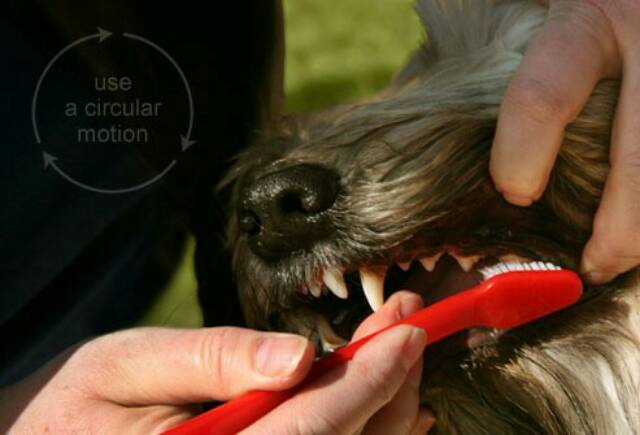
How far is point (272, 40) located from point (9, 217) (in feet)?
3.10

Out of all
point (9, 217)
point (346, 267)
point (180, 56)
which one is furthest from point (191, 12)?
point (346, 267)

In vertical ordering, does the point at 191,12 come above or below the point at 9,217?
above

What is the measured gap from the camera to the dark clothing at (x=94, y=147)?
3.27 m

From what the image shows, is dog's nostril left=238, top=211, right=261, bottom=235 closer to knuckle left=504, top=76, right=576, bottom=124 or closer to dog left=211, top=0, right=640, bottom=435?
dog left=211, top=0, right=640, bottom=435

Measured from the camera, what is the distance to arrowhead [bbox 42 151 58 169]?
10.9 ft

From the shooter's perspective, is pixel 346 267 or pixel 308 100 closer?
pixel 346 267

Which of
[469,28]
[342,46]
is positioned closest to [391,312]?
[469,28]

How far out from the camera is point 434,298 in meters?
2.53

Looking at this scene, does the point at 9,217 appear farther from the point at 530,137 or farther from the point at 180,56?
the point at 530,137

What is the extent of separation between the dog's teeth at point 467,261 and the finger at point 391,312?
13cm

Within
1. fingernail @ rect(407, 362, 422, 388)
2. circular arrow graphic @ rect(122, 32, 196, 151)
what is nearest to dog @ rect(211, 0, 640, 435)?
fingernail @ rect(407, 362, 422, 388)

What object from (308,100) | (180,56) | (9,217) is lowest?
(308,100)

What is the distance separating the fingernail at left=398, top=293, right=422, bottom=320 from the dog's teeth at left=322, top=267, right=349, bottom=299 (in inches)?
5.9

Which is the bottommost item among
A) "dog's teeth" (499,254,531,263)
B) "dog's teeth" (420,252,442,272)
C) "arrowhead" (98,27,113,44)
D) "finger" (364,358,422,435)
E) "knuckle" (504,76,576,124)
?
Result: "finger" (364,358,422,435)
